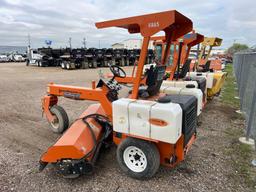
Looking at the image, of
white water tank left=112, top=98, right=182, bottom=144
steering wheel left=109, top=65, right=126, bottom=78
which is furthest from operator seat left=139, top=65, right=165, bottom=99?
steering wheel left=109, top=65, right=126, bottom=78

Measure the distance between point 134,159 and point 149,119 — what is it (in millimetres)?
714

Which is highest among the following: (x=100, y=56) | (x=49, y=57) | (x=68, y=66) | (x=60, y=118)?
(x=100, y=56)

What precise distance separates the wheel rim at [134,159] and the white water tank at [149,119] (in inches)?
11.6

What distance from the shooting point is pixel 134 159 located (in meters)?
3.09

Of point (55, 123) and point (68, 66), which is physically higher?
point (68, 66)

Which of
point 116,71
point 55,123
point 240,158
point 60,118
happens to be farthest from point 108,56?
point 240,158

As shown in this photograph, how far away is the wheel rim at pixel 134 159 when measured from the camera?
3.01 meters

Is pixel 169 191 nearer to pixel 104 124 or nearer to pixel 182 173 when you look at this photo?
pixel 182 173

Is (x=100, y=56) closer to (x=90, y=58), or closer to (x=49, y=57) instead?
(x=90, y=58)

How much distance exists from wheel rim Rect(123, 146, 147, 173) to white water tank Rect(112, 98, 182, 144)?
0.29 m

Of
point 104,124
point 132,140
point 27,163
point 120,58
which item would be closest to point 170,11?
point 132,140

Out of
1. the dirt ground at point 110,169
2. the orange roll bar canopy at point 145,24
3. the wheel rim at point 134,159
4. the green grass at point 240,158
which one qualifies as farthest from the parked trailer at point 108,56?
the wheel rim at point 134,159

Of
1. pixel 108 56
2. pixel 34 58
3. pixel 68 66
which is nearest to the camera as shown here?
pixel 68 66

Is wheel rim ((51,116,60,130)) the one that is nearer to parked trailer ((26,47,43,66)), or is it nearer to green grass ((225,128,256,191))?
green grass ((225,128,256,191))
